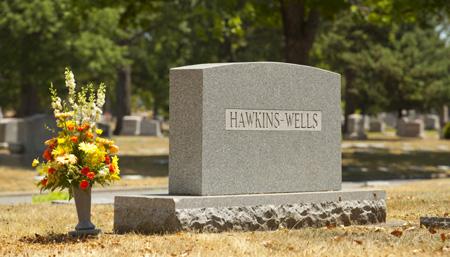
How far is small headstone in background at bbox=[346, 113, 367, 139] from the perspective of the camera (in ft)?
179

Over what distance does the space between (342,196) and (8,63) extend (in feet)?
99.3

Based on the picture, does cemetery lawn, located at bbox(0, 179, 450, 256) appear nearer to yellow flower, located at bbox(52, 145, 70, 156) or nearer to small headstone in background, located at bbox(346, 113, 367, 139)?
yellow flower, located at bbox(52, 145, 70, 156)

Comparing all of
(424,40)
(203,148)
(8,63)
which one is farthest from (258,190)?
(424,40)

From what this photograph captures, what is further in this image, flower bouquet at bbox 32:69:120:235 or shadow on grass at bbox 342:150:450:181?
shadow on grass at bbox 342:150:450:181

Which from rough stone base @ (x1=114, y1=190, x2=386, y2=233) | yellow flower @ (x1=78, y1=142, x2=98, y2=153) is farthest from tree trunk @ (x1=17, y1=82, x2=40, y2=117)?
yellow flower @ (x1=78, y1=142, x2=98, y2=153)

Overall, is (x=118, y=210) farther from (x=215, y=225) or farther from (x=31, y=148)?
(x=31, y=148)

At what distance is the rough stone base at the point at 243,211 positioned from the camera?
1097 centimetres

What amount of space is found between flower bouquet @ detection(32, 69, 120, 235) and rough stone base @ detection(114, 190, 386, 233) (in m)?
0.56

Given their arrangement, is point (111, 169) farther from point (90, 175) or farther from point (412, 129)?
point (412, 129)

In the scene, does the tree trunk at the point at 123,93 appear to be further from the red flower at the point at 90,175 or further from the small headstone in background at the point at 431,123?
the red flower at the point at 90,175

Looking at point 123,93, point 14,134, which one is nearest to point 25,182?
point 14,134

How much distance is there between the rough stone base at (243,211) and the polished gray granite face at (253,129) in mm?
337

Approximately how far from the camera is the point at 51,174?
35.2 feet

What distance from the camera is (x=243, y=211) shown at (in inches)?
452
